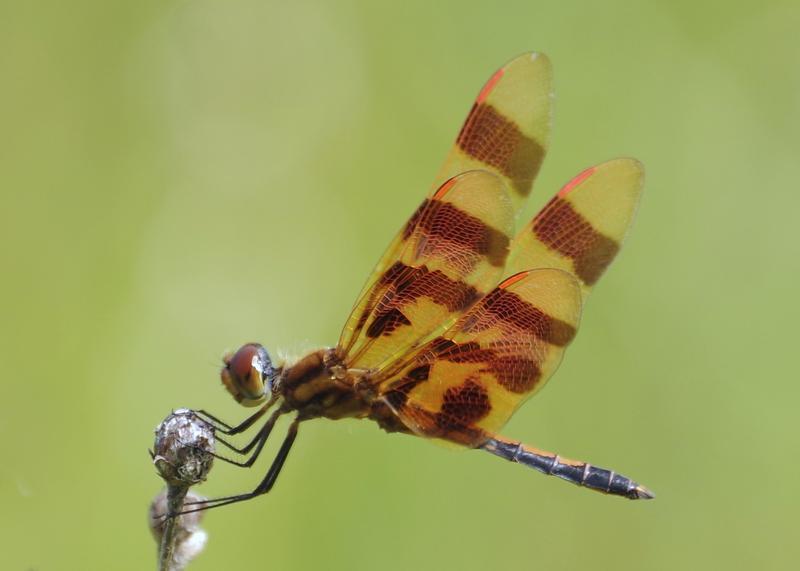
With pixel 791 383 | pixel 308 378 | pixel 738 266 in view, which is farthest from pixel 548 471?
pixel 738 266

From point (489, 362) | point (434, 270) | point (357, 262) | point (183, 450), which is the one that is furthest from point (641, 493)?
point (357, 262)

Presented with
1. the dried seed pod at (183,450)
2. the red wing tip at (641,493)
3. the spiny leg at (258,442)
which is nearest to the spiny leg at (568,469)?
the red wing tip at (641,493)

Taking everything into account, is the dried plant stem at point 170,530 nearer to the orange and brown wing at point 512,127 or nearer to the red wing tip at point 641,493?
the orange and brown wing at point 512,127

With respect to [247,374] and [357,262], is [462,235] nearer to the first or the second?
[247,374]

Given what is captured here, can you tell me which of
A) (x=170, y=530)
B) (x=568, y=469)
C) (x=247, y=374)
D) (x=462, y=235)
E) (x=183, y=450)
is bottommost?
(x=170, y=530)

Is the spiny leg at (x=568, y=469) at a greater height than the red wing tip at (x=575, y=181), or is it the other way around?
the red wing tip at (x=575, y=181)

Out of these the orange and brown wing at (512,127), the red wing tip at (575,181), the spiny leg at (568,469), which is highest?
the orange and brown wing at (512,127)

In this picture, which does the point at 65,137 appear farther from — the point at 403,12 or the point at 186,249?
the point at 403,12
